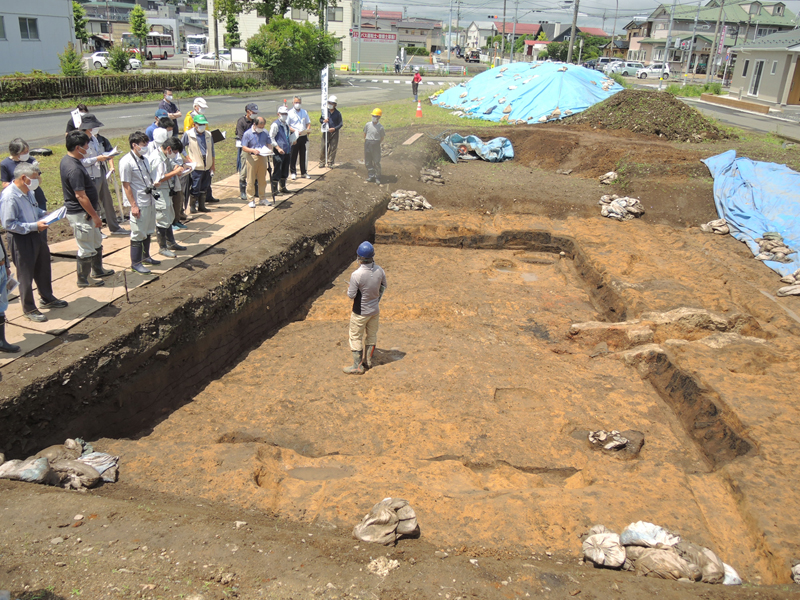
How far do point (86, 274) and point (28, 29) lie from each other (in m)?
27.0

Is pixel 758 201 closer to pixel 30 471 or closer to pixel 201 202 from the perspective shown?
pixel 201 202

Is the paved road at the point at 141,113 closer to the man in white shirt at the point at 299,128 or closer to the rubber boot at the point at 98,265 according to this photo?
the man in white shirt at the point at 299,128

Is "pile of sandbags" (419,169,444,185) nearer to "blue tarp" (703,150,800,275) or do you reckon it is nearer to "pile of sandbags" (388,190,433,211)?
"pile of sandbags" (388,190,433,211)

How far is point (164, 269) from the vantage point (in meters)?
7.49

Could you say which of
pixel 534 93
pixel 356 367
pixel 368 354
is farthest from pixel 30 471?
pixel 534 93

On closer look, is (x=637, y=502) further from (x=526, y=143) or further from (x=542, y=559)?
(x=526, y=143)

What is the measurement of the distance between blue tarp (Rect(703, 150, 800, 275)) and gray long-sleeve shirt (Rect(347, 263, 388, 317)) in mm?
7955

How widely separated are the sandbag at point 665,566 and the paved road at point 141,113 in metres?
14.5

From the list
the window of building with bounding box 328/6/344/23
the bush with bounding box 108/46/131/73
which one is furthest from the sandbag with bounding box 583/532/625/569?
the window of building with bounding box 328/6/344/23

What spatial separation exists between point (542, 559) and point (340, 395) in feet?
10.5

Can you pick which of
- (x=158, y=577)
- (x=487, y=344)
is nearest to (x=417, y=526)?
(x=158, y=577)

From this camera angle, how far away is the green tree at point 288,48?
3406cm

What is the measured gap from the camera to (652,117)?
19.6 metres

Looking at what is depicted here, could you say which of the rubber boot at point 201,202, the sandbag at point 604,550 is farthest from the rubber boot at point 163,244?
the sandbag at point 604,550
